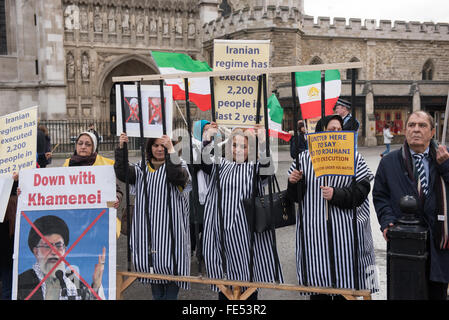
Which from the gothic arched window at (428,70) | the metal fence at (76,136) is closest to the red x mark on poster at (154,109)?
the metal fence at (76,136)

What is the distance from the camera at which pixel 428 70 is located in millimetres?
31625

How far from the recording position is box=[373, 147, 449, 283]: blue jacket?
2852 mm

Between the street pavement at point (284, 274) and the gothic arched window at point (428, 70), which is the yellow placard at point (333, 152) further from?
the gothic arched window at point (428, 70)

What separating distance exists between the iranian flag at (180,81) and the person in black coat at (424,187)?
2.32 m

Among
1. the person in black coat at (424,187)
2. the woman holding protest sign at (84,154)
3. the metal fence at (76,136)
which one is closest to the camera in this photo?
the person in black coat at (424,187)

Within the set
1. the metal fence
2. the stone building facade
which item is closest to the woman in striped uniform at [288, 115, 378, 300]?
the metal fence

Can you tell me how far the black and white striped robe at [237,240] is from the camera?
3.37 m
